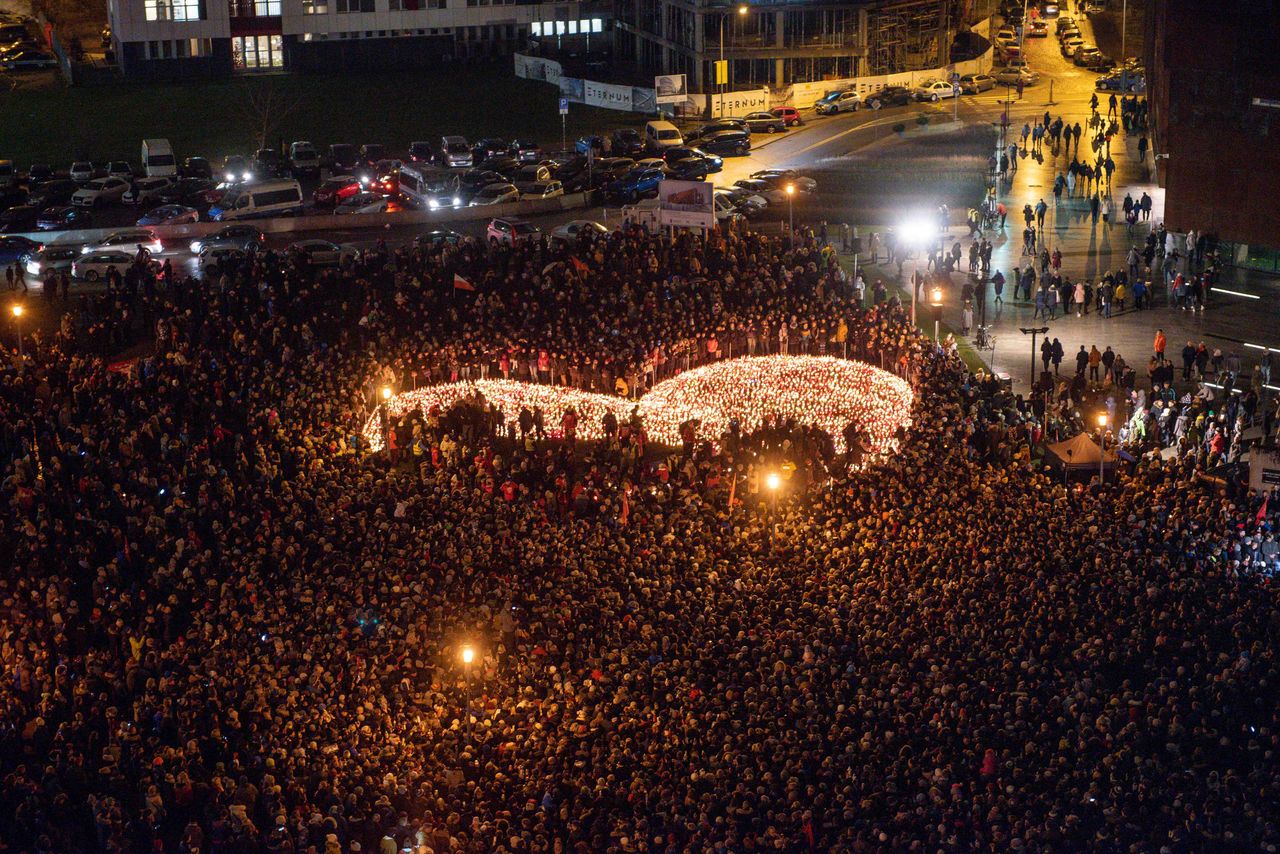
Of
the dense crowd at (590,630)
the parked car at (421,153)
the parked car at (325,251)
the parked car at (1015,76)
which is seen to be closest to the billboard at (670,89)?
the parked car at (421,153)

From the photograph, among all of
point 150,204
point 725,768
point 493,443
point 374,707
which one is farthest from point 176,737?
point 150,204

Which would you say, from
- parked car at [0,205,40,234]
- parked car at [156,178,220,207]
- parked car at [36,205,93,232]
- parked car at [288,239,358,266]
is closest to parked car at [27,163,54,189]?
parked car at [0,205,40,234]

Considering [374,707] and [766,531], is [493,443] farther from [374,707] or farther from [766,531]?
[374,707]

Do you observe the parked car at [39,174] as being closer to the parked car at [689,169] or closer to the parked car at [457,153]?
the parked car at [457,153]

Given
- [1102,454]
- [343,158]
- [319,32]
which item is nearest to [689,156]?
[343,158]

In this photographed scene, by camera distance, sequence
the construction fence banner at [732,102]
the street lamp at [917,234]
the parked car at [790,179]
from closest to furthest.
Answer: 1. the street lamp at [917,234]
2. the parked car at [790,179]
3. the construction fence banner at [732,102]

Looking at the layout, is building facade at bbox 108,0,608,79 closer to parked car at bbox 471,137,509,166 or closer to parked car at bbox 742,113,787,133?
parked car at bbox 471,137,509,166
